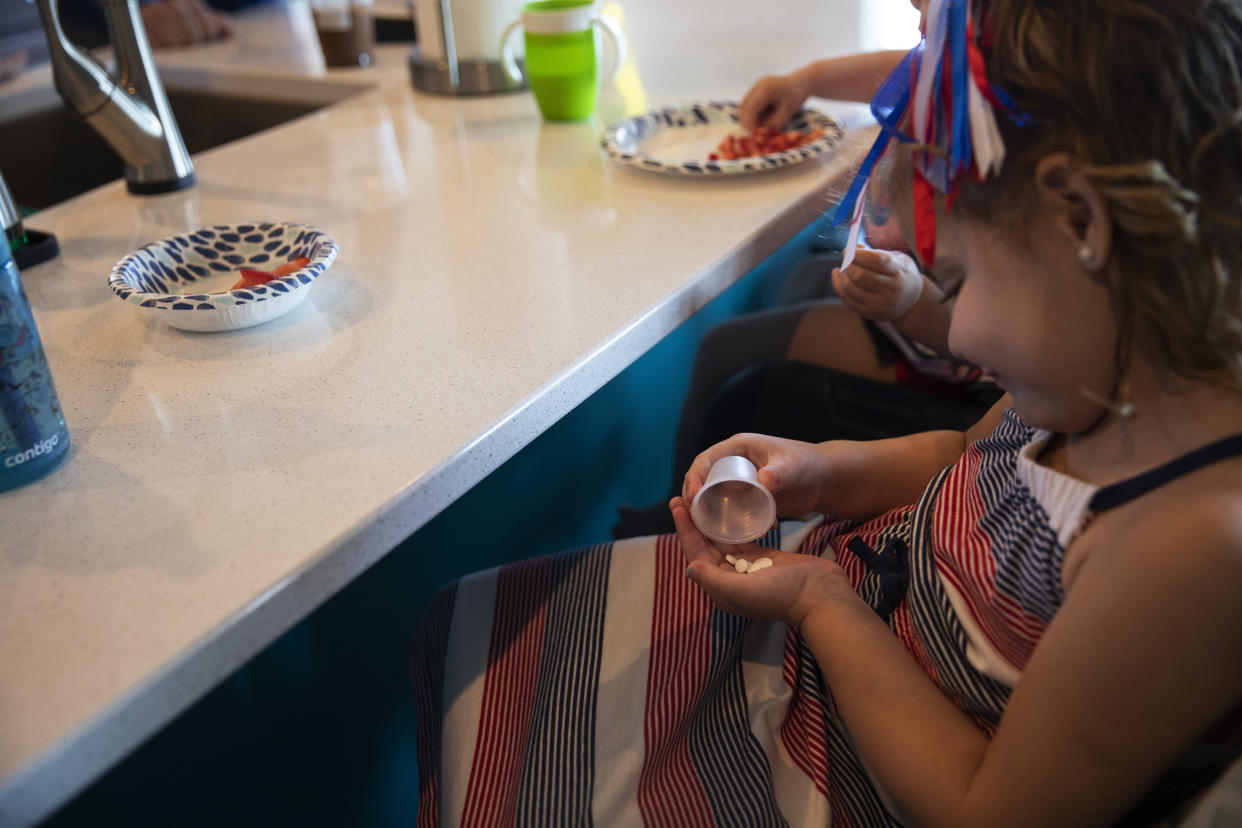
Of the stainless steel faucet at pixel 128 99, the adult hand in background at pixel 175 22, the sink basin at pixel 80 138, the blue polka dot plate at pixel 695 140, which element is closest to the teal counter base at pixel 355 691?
the blue polka dot plate at pixel 695 140

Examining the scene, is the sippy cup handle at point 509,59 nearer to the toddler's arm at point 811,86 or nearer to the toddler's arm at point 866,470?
the toddler's arm at point 811,86

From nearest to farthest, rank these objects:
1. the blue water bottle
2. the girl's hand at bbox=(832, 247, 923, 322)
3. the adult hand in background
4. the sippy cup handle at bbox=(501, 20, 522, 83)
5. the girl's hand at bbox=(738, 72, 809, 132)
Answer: the blue water bottle, the girl's hand at bbox=(832, 247, 923, 322), the girl's hand at bbox=(738, 72, 809, 132), the sippy cup handle at bbox=(501, 20, 522, 83), the adult hand in background

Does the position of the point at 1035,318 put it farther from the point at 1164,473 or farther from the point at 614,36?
the point at 614,36

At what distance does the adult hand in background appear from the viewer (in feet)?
6.18

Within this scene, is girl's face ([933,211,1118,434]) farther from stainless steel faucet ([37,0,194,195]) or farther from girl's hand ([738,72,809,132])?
stainless steel faucet ([37,0,194,195])

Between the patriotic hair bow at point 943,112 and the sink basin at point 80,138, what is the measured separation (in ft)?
4.14

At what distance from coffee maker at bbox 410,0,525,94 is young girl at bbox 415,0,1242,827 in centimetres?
93

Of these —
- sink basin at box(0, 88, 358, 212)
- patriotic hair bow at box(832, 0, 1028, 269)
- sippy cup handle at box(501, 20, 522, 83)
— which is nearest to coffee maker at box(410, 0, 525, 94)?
sippy cup handle at box(501, 20, 522, 83)

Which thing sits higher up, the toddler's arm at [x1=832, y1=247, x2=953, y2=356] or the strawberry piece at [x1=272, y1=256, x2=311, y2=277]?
the strawberry piece at [x1=272, y1=256, x2=311, y2=277]

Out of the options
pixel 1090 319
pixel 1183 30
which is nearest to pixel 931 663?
pixel 1090 319

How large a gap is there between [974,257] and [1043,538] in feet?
0.61

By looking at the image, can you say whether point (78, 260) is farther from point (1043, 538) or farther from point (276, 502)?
point (1043, 538)

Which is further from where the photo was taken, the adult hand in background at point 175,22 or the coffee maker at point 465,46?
the adult hand in background at point 175,22

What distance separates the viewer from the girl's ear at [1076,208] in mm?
509
